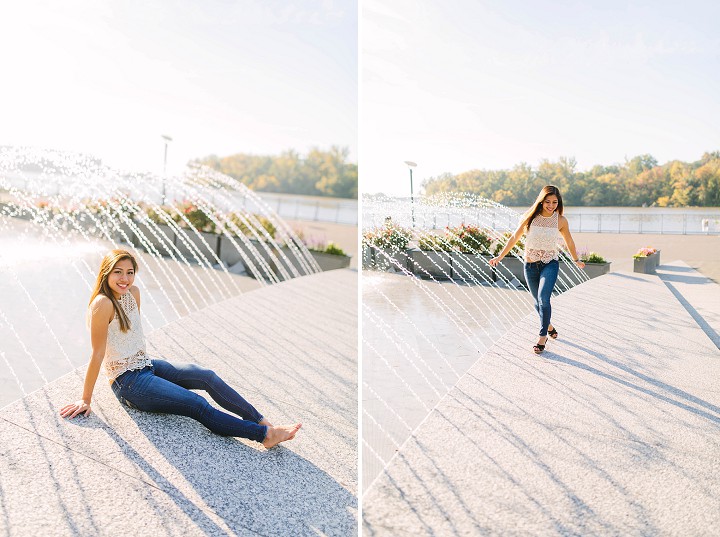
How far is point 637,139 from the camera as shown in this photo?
14.7 ft

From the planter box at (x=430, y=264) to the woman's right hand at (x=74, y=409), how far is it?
15.3ft

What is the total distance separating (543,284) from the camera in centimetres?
440

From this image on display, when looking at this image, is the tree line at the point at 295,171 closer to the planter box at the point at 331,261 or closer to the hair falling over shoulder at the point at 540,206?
the planter box at the point at 331,261

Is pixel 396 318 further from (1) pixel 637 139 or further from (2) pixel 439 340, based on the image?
(1) pixel 637 139

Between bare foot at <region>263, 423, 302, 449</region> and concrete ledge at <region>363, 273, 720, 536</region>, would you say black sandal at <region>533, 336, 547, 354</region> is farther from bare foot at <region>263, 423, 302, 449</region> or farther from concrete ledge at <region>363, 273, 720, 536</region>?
bare foot at <region>263, 423, 302, 449</region>

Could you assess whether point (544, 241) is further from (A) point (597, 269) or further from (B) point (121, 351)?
(B) point (121, 351)

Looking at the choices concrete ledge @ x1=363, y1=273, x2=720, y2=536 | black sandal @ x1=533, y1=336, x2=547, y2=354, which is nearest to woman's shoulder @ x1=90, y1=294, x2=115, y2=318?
concrete ledge @ x1=363, y1=273, x2=720, y2=536

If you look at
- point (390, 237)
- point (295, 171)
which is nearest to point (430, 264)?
point (390, 237)

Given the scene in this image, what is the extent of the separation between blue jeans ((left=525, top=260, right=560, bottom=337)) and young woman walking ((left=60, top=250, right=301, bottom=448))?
2127 mm

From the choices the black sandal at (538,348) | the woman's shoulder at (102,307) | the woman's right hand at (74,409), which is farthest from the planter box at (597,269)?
the woman's right hand at (74,409)

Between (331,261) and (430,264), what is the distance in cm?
323

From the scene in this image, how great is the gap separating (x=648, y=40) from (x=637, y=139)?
72 centimetres

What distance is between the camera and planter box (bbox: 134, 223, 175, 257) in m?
11.5

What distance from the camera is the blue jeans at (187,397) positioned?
2.88 m
